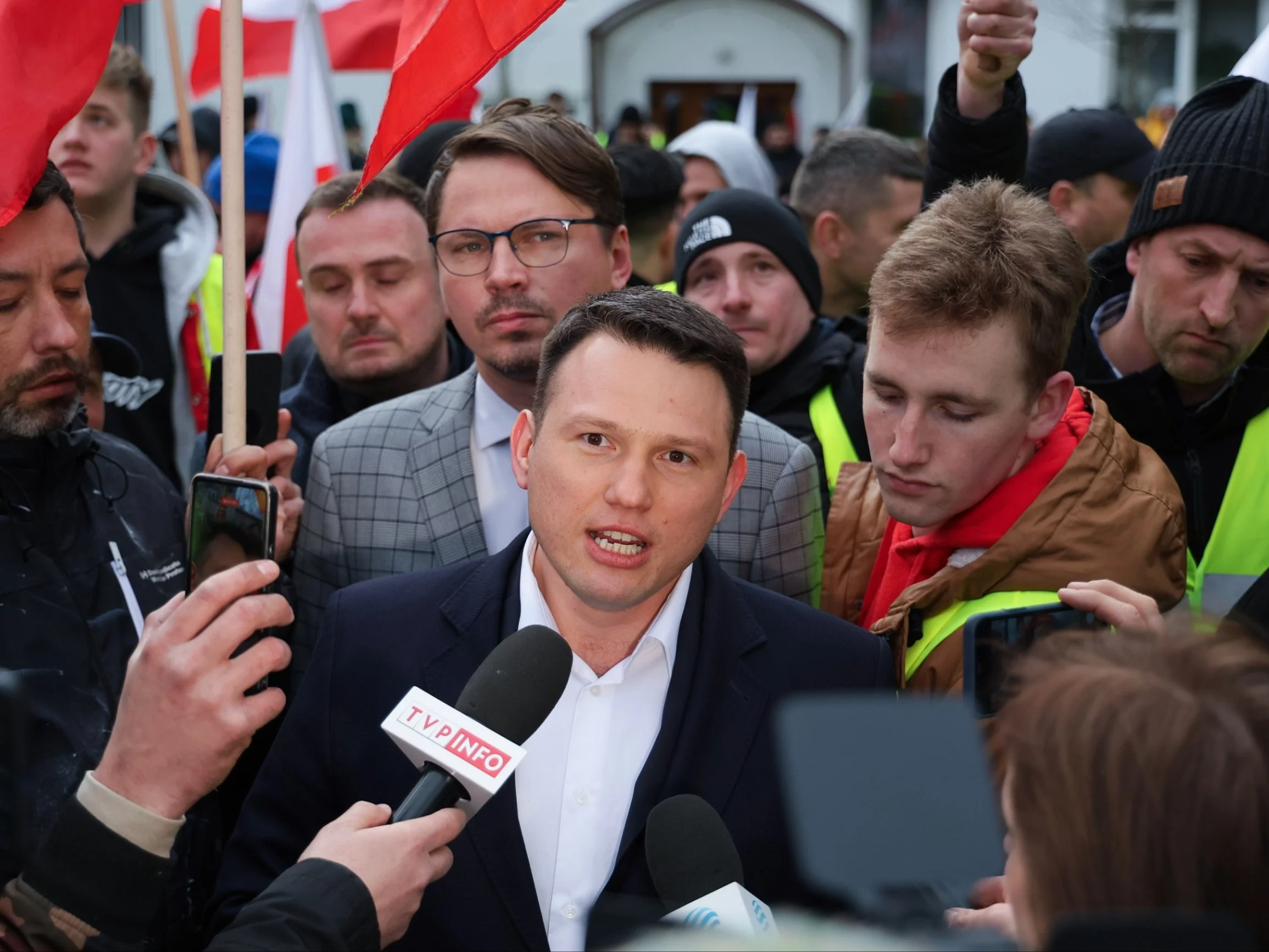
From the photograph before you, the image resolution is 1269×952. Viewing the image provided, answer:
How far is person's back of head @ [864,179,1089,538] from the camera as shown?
2574mm

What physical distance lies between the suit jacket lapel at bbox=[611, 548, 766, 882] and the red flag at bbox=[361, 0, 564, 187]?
3.51 ft

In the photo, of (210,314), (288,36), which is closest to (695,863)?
(210,314)

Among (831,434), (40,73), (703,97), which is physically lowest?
(831,434)

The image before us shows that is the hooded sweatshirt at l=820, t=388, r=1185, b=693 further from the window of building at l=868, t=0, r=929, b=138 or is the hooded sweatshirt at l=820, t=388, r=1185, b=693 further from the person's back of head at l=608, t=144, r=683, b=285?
the window of building at l=868, t=0, r=929, b=138

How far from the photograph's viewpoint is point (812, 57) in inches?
1043

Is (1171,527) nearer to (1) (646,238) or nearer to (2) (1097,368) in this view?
(2) (1097,368)

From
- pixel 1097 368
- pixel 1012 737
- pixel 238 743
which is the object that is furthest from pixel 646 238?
pixel 1012 737

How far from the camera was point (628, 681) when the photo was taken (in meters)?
2.34

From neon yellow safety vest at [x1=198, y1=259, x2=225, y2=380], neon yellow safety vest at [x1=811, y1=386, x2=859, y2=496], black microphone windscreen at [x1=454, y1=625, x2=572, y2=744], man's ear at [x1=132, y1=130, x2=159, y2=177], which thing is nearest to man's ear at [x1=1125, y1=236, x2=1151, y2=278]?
neon yellow safety vest at [x1=811, y1=386, x2=859, y2=496]

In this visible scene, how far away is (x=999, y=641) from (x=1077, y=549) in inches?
23.8

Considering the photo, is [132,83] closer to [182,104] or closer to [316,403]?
[182,104]

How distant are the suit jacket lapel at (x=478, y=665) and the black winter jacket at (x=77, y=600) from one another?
2.05 ft

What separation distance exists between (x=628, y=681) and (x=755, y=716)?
0.22 meters

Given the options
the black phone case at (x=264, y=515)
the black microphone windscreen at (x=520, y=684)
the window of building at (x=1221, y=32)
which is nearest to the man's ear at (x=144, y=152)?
the black phone case at (x=264, y=515)
